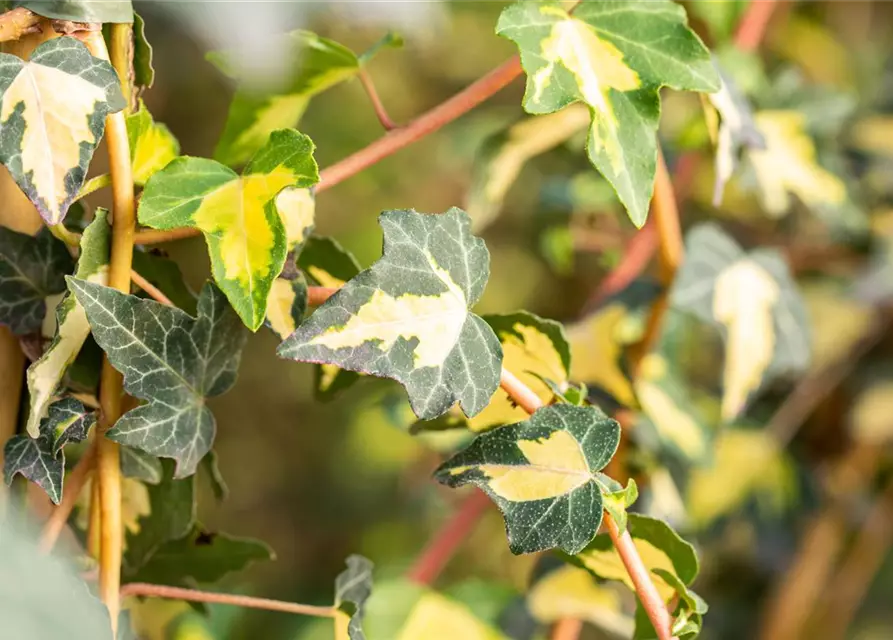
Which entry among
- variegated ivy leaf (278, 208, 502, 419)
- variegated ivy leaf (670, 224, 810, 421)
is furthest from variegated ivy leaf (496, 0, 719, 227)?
variegated ivy leaf (670, 224, 810, 421)

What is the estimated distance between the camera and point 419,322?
292 mm

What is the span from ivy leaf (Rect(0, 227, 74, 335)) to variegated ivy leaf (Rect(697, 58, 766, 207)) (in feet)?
0.94

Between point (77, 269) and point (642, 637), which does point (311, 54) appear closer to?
point (77, 269)

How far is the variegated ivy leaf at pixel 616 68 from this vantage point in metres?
0.31

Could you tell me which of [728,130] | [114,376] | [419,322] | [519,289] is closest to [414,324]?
[419,322]

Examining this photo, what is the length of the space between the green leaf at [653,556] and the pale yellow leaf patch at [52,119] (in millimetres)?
238

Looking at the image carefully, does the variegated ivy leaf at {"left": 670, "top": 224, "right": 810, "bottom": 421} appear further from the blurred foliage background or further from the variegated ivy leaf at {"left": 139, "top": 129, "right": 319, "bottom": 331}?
the variegated ivy leaf at {"left": 139, "top": 129, "right": 319, "bottom": 331}

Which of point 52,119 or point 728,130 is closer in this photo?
point 52,119

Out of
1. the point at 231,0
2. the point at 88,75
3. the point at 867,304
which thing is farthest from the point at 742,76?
the point at 88,75

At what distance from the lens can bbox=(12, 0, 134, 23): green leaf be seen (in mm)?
280

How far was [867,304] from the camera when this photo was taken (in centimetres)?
73

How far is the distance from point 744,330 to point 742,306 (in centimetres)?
1

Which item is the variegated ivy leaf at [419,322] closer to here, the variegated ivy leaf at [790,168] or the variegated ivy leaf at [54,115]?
the variegated ivy leaf at [54,115]

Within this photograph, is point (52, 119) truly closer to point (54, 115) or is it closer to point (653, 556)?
point (54, 115)
